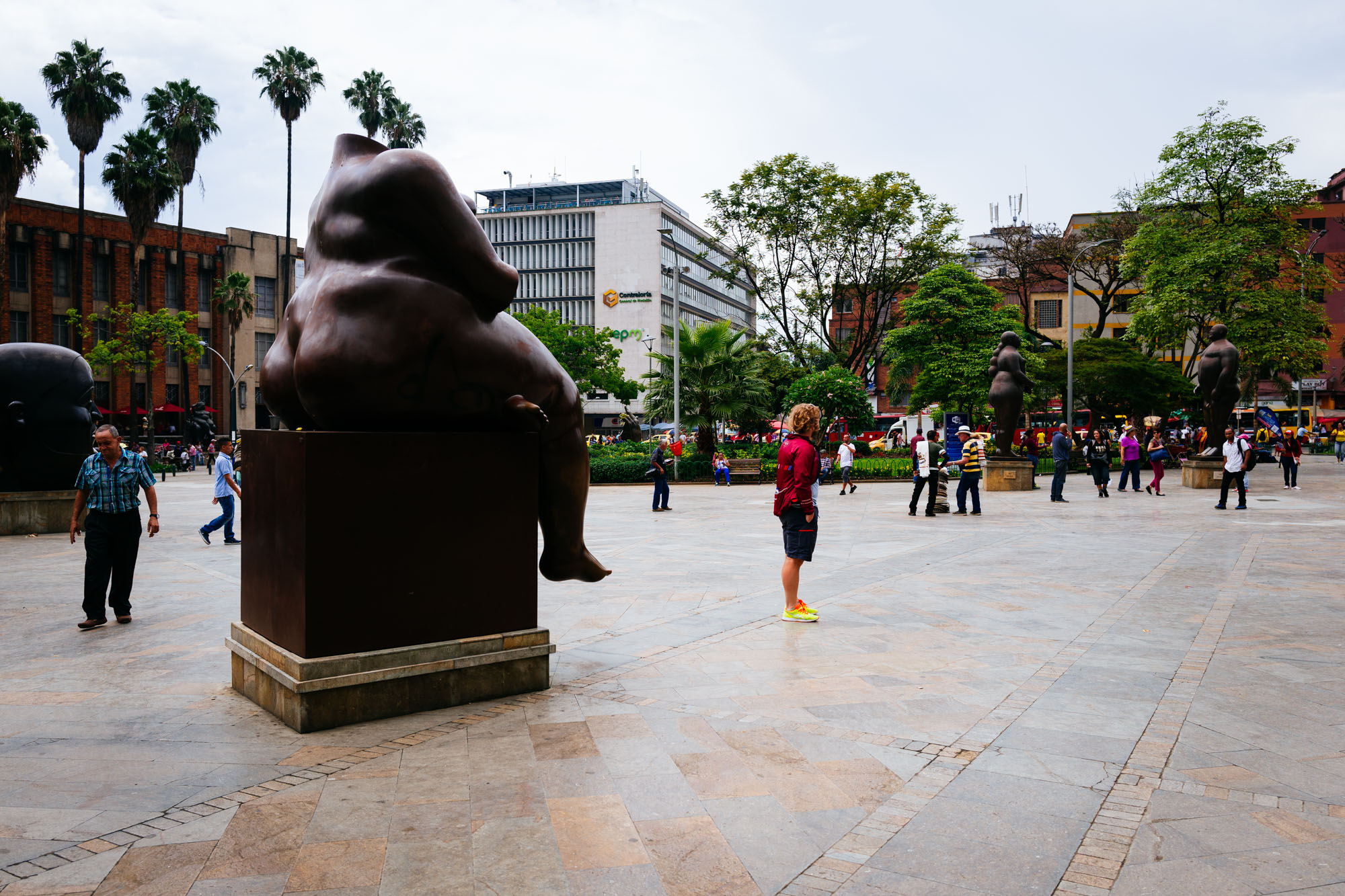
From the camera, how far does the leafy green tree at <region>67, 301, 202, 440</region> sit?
38.3 m

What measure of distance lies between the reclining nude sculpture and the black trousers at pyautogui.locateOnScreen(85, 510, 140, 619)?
127 inches

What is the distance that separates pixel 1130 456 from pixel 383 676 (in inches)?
839

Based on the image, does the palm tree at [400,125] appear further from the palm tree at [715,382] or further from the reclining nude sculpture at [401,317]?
the reclining nude sculpture at [401,317]

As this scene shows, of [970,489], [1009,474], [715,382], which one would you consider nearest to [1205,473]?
[1009,474]

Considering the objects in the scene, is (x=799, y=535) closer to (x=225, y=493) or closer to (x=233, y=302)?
(x=225, y=493)

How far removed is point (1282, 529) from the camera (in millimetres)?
13086

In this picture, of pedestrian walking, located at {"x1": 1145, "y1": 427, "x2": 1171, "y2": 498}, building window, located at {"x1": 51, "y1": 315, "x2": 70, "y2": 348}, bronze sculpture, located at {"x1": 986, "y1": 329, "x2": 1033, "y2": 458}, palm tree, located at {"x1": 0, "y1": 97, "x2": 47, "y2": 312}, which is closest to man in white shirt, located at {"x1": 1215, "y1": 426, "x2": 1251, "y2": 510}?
pedestrian walking, located at {"x1": 1145, "y1": 427, "x2": 1171, "y2": 498}

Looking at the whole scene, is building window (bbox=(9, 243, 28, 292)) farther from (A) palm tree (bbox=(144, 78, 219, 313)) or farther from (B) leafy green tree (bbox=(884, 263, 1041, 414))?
(B) leafy green tree (bbox=(884, 263, 1041, 414))

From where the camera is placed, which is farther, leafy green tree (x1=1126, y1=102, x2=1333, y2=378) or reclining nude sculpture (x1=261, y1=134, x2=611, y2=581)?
leafy green tree (x1=1126, y1=102, x2=1333, y2=378)

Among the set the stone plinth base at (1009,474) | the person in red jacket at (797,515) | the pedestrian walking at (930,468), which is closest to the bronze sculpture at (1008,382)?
the stone plinth base at (1009,474)

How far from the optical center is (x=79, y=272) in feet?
141

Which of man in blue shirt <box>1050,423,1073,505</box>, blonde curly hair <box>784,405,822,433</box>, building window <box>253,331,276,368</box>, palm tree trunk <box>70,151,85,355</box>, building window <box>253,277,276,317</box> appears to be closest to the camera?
blonde curly hair <box>784,405,822,433</box>

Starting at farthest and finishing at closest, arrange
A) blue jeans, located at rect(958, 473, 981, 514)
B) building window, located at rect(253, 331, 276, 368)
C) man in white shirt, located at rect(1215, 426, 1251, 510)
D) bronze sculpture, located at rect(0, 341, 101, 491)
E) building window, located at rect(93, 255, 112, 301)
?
building window, located at rect(253, 331, 276, 368)
building window, located at rect(93, 255, 112, 301)
man in white shirt, located at rect(1215, 426, 1251, 510)
blue jeans, located at rect(958, 473, 981, 514)
bronze sculpture, located at rect(0, 341, 101, 491)

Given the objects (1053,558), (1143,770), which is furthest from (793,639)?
(1053,558)
